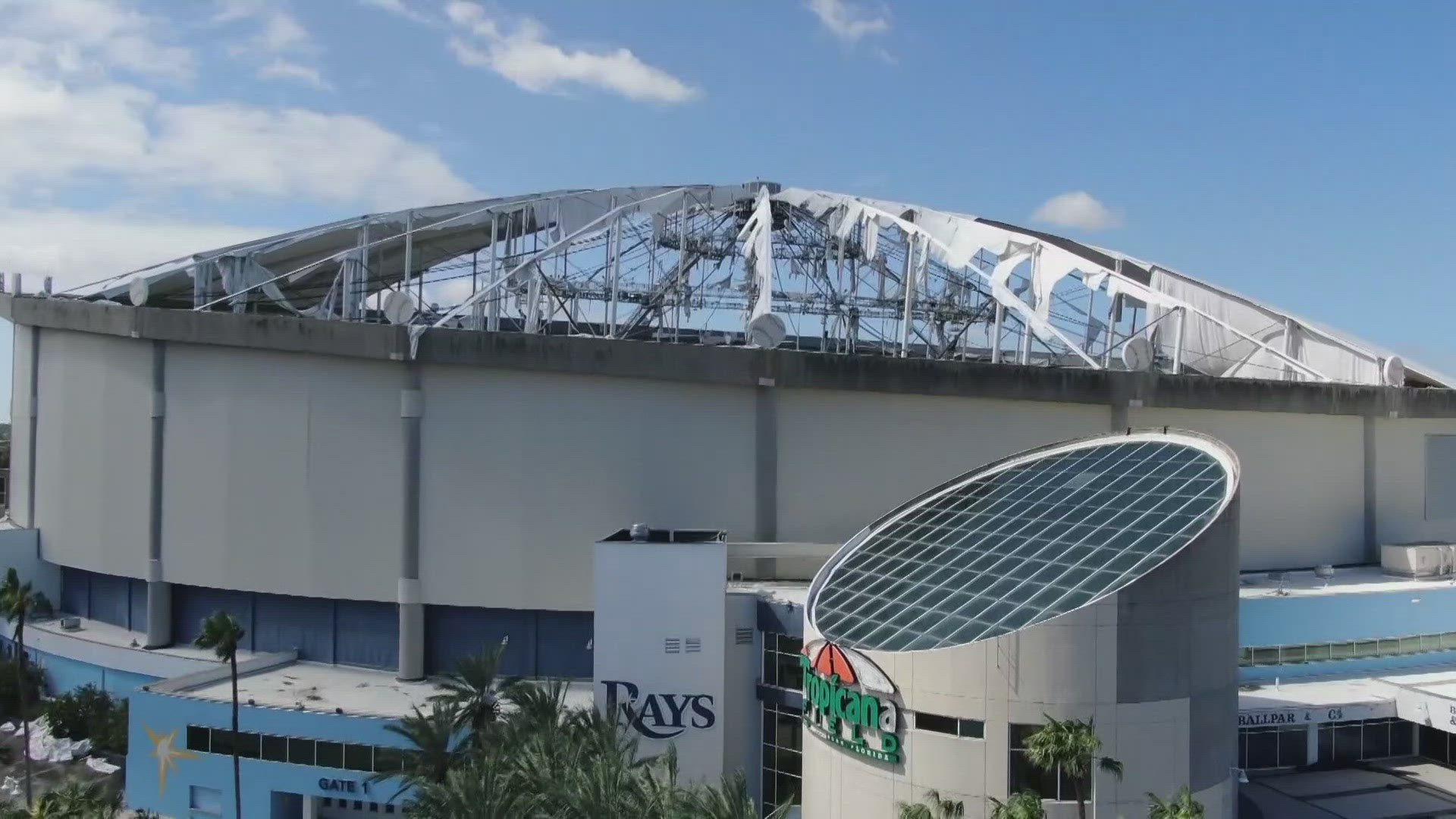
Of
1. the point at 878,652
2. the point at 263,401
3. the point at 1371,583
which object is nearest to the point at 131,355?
the point at 263,401

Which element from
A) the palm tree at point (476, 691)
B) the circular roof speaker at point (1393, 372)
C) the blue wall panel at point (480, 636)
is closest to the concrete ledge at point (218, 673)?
the blue wall panel at point (480, 636)

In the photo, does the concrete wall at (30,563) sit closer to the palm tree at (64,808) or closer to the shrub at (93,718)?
the shrub at (93,718)

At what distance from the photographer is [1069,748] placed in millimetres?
20625

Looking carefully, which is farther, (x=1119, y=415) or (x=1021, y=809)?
(x=1119, y=415)

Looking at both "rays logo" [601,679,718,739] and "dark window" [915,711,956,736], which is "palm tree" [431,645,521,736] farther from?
"dark window" [915,711,956,736]

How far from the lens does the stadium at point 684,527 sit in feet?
81.7

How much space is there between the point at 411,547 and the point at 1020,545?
22.5 meters

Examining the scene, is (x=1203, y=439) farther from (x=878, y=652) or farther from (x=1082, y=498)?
(x=878, y=652)

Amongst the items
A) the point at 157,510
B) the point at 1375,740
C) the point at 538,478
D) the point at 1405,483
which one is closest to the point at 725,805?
the point at 538,478

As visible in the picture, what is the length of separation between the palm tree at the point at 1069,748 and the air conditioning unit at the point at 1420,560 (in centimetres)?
2795

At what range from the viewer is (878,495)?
131 feet

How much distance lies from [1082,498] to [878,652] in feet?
25.5

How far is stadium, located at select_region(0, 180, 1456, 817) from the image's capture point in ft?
81.7

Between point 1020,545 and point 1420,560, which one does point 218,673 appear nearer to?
point 1020,545
